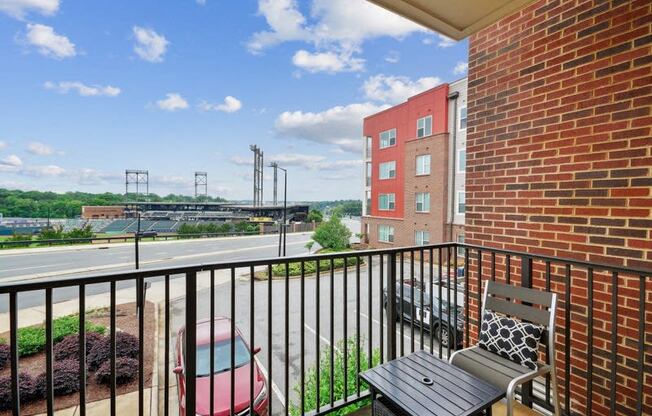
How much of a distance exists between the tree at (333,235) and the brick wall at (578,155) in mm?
15052

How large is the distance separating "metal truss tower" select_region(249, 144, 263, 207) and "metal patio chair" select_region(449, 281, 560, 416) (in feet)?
111

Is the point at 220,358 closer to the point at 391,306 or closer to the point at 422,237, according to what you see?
the point at 391,306

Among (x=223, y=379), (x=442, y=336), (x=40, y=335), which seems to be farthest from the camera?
(x=40, y=335)

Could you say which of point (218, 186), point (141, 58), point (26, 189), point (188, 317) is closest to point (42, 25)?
point (141, 58)

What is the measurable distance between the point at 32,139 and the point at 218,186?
1985cm

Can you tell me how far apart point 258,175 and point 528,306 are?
3710 centimetres

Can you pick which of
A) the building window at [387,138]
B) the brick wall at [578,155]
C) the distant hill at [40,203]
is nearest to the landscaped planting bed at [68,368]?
the brick wall at [578,155]

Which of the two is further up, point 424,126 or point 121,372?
point 424,126

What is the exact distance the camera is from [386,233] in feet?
60.0

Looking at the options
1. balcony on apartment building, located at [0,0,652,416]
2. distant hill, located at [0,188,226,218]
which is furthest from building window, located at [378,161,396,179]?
distant hill, located at [0,188,226,218]

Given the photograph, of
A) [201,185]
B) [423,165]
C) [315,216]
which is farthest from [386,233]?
[201,185]

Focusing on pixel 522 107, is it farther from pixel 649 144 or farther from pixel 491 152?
pixel 649 144

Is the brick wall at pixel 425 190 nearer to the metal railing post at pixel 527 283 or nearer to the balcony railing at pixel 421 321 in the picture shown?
the balcony railing at pixel 421 321

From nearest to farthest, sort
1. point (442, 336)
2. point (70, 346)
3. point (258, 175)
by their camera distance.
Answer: point (442, 336) → point (70, 346) → point (258, 175)
